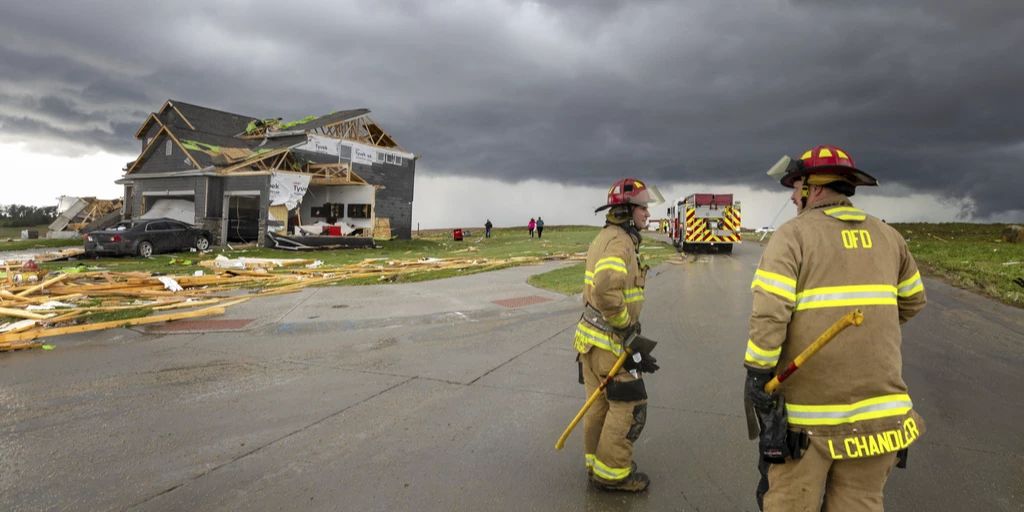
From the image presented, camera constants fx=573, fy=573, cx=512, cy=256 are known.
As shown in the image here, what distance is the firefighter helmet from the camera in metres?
2.59

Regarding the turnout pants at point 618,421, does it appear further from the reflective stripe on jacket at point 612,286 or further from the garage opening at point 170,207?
the garage opening at point 170,207

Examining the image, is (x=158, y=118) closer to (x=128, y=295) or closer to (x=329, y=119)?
(x=329, y=119)

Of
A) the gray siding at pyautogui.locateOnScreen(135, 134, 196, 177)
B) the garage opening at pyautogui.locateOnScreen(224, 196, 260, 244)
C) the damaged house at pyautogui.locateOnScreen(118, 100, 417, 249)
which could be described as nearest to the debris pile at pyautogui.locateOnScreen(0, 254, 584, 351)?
the damaged house at pyautogui.locateOnScreen(118, 100, 417, 249)

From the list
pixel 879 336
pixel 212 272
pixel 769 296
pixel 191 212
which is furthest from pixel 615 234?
pixel 191 212

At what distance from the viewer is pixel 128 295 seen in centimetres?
1152

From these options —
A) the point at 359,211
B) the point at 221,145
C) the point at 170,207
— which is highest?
the point at 221,145

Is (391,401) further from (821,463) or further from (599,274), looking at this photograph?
(821,463)

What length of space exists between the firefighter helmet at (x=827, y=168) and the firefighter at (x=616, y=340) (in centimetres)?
116

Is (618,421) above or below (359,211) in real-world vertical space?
below

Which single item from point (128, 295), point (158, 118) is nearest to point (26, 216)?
point (158, 118)

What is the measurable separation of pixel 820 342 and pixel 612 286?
1.31 m

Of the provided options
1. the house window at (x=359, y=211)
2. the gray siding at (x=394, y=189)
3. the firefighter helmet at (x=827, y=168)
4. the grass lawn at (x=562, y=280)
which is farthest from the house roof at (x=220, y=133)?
the firefighter helmet at (x=827, y=168)

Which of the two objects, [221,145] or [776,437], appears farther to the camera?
→ [221,145]

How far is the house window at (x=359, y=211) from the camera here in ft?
106
